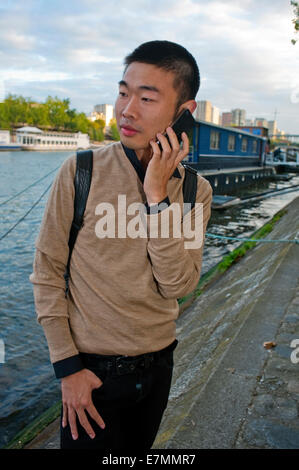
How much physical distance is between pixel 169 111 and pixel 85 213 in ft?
1.78

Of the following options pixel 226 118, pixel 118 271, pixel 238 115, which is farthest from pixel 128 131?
pixel 238 115

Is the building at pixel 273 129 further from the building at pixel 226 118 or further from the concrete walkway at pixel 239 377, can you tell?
the concrete walkway at pixel 239 377

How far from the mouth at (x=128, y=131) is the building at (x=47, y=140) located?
77.1 metres

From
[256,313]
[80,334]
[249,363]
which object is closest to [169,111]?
[80,334]

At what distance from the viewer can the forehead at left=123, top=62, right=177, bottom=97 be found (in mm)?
1528

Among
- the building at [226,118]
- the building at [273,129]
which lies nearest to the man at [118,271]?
the building at [273,129]

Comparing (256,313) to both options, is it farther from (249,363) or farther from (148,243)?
(148,243)

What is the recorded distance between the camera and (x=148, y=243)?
1.49 meters

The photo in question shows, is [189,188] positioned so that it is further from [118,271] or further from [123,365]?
[123,365]

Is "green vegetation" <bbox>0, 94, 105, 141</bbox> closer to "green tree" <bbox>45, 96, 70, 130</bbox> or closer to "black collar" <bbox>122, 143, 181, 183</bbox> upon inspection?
"green tree" <bbox>45, 96, 70, 130</bbox>

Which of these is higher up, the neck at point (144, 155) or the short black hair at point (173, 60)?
the short black hair at point (173, 60)

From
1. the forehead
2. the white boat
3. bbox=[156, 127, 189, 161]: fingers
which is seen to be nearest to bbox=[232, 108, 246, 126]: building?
the white boat

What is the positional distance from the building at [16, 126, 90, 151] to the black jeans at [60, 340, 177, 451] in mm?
77246

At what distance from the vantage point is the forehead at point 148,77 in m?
1.53
